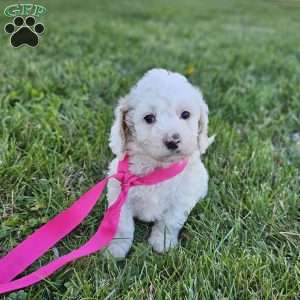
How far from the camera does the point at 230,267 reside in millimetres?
2479

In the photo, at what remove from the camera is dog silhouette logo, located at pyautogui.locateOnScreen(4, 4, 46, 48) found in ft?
9.60

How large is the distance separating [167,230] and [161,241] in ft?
0.26

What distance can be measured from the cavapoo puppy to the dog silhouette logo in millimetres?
696

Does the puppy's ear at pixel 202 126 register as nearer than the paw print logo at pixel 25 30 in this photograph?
Yes

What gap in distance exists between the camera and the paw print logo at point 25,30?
2.97 m

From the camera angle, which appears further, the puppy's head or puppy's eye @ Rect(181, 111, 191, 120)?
puppy's eye @ Rect(181, 111, 191, 120)

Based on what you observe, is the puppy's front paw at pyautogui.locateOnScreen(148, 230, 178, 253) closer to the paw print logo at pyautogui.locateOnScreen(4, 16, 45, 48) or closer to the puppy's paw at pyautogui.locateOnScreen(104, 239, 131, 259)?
the puppy's paw at pyautogui.locateOnScreen(104, 239, 131, 259)

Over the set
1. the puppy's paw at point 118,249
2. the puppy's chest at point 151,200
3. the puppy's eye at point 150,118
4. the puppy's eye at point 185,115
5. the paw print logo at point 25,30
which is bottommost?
the puppy's paw at point 118,249

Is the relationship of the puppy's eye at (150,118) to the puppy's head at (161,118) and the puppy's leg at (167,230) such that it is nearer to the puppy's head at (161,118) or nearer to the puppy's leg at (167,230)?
the puppy's head at (161,118)

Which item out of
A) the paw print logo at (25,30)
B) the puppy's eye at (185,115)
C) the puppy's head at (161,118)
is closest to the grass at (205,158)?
the puppy's head at (161,118)

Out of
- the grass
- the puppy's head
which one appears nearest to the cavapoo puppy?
the puppy's head

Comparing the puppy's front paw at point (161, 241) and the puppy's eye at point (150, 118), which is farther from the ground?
the puppy's eye at point (150, 118)

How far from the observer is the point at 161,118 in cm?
259

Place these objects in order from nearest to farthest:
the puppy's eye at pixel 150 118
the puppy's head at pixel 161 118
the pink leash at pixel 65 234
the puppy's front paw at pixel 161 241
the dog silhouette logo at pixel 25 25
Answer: the pink leash at pixel 65 234
the puppy's head at pixel 161 118
the puppy's eye at pixel 150 118
the puppy's front paw at pixel 161 241
the dog silhouette logo at pixel 25 25
